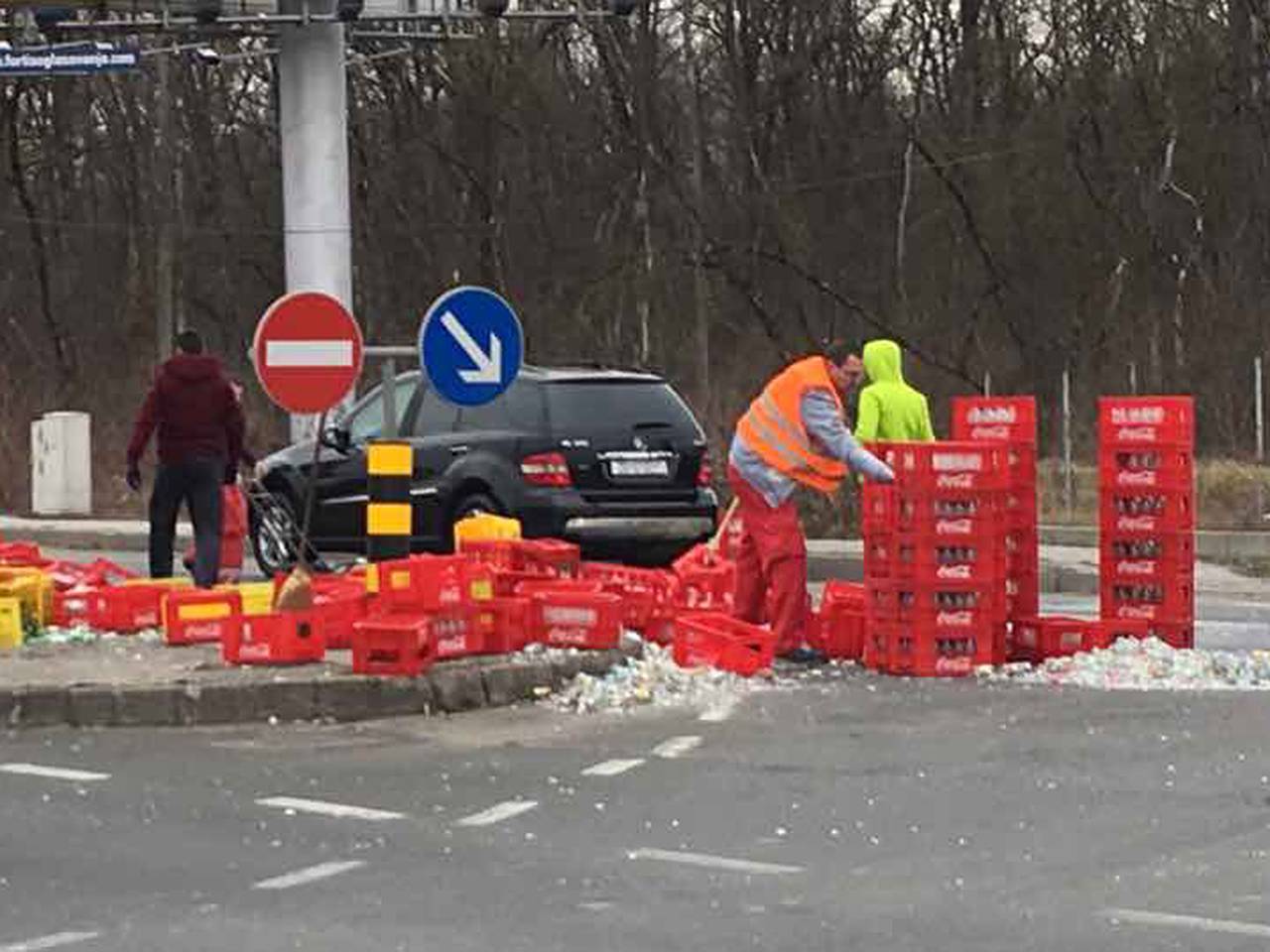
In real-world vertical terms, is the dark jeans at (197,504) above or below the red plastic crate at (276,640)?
above

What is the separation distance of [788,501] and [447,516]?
4980 mm

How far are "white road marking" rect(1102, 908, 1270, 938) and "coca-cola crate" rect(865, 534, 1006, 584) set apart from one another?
494cm

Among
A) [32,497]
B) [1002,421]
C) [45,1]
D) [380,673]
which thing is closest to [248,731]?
[380,673]

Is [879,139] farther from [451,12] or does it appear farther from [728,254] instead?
[451,12]

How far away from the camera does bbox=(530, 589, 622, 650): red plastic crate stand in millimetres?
11727

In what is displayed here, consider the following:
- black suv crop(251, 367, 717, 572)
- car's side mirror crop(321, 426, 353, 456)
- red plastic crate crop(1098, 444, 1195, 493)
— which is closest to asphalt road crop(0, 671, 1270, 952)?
red plastic crate crop(1098, 444, 1195, 493)

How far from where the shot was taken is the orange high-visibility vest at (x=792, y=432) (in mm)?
12414

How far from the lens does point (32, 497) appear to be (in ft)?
100

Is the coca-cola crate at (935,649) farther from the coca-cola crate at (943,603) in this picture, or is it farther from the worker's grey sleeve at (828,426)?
the worker's grey sleeve at (828,426)

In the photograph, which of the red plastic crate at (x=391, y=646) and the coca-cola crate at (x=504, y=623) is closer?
the red plastic crate at (x=391, y=646)

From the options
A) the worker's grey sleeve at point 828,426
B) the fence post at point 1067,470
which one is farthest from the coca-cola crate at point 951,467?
the fence post at point 1067,470

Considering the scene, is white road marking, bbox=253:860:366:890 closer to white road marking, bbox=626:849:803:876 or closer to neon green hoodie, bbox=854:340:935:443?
white road marking, bbox=626:849:803:876

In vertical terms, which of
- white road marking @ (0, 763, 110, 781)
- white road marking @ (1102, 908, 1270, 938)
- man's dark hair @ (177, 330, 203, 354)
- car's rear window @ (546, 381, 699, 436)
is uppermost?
man's dark hair @ (177, 330, 203, 354)

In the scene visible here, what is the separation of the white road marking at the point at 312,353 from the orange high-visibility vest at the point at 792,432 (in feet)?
7.46
